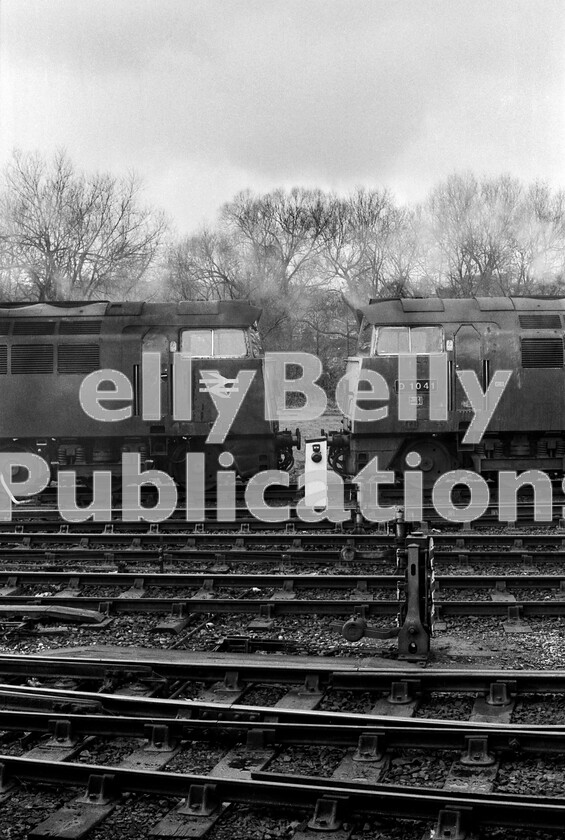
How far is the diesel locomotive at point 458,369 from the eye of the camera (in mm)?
14875

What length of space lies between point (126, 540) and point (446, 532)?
4200mm

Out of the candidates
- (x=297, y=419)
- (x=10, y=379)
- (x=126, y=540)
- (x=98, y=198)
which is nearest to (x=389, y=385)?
(x=126, y=540)

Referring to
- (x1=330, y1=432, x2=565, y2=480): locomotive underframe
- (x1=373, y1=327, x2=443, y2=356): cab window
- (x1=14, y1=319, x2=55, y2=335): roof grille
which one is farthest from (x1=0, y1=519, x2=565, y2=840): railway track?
(x1=14, y1=319, x2=55, y2=335): roof grille

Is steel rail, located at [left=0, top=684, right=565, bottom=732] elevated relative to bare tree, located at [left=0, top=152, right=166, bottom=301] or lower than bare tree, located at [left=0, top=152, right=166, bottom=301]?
lower

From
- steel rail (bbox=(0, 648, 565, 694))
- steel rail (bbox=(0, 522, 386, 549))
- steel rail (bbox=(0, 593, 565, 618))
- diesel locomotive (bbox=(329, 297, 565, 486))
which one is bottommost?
steel rail (bbox=(0, 648, 565, 694))

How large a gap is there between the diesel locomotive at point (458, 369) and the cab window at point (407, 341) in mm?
16

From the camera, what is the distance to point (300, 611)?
29.4ft

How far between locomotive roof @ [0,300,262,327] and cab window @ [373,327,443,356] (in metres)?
2.03

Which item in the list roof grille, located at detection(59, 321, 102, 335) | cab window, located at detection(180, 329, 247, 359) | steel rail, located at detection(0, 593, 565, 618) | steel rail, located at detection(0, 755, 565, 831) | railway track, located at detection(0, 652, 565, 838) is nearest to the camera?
steel rail, located at detection(0, 755, 565, 831)

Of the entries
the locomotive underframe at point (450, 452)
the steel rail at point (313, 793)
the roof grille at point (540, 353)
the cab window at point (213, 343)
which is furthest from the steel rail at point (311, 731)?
the roof grille at point (540, 353)

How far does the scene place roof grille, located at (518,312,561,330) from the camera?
15.0 metres

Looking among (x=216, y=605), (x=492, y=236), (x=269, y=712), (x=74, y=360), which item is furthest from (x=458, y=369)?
(x=492, y=236)

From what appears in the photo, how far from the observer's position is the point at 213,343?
15172mm

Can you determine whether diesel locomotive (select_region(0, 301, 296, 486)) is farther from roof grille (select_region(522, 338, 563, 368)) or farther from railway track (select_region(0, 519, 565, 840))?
railway track (select_region(0, 519, 565, 840))
